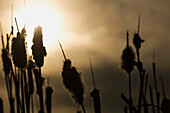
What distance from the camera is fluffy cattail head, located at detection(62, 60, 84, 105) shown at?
64.7 inches

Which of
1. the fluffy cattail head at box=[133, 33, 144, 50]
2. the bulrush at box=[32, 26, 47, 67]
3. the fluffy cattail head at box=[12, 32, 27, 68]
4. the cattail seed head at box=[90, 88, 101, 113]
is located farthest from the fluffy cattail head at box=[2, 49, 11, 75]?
the fluffy cattail head at box=[133, 33, 144, 50]

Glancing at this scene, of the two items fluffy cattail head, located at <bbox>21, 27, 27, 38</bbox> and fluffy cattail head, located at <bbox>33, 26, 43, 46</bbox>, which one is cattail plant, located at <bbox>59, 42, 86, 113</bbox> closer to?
fluffy cattail head, located at <bbox>33, 26, 43, 46</bbox>

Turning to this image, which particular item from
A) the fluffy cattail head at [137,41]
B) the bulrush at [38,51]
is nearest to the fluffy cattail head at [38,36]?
the bulrush at [38,51]

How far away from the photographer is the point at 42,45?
1.61 metres

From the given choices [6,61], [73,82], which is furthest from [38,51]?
[6,61]

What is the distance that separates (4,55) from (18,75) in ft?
0.69

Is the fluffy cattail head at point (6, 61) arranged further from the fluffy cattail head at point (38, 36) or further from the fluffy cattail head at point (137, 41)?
the fluffy cattail head at point (137, 41)

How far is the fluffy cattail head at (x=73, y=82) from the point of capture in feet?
5.39

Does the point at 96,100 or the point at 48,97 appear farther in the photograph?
the point at 48,97

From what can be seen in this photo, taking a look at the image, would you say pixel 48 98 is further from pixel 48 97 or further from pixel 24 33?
pixel 24 33

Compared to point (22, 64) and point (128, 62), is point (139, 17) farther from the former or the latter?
point (22, 64)

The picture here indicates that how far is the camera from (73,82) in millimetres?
1658

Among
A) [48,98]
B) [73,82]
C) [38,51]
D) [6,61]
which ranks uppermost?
[6,61]

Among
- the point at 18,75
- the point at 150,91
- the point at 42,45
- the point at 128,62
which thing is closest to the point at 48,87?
the point at 18,75
